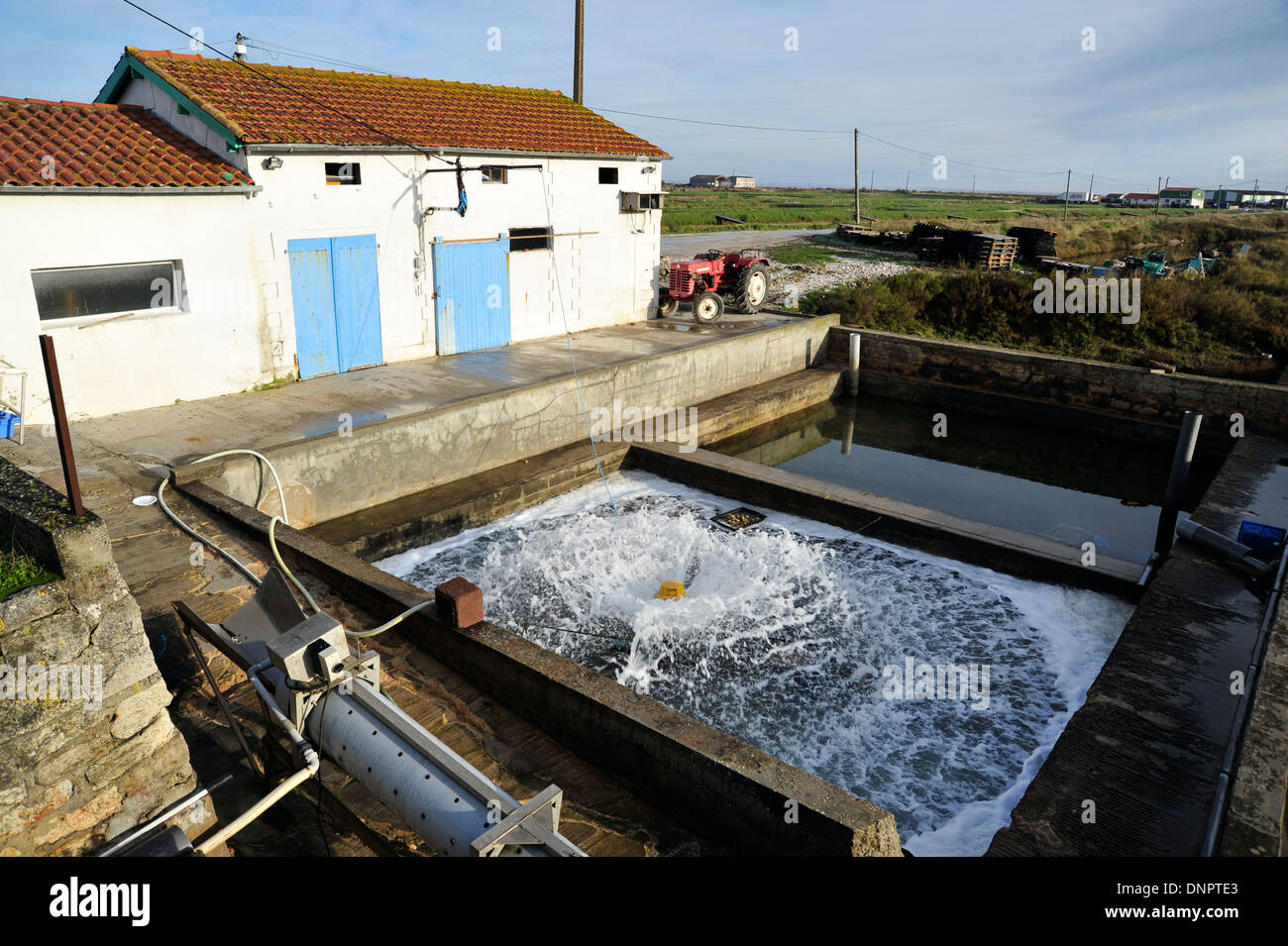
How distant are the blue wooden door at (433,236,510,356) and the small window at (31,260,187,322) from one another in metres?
4.51

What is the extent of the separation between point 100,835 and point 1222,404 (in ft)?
61.5

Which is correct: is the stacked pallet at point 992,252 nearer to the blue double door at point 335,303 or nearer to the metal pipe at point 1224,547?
the metal pipe at point 1224,547

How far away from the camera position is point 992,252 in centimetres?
3009

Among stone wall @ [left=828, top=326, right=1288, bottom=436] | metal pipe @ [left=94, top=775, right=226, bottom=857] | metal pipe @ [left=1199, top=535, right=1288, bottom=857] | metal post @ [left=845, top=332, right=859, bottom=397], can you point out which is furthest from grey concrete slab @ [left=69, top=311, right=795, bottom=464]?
metal pipe @ [left=1199, top=535, right=1288, bottom=857]

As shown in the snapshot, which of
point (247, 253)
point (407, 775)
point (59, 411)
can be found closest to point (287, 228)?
point (247, 253)

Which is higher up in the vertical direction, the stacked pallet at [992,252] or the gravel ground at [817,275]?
the stacked pallet at [992,252]

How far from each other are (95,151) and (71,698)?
10694mm

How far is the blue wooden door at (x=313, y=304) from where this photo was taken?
13.0 meters

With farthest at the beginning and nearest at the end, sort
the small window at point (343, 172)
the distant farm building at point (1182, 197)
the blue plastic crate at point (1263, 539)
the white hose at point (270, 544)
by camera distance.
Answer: the distant farm building at point (1182, 197) < the small window at point (343, 172) < the blue plastic crate at point (1263, 539) < the white hose at point (270, 544)

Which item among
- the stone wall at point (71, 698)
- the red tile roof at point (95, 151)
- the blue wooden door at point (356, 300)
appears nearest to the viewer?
the stone wall at point (71, 698)

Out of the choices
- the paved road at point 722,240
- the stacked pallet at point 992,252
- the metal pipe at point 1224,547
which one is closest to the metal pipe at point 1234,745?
the metal pipe at point 1224,547

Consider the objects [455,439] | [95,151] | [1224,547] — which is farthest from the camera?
[455,439]

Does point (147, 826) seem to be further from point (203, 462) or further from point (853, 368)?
point (853, 368)

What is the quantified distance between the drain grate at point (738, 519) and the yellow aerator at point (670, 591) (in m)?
2.16
